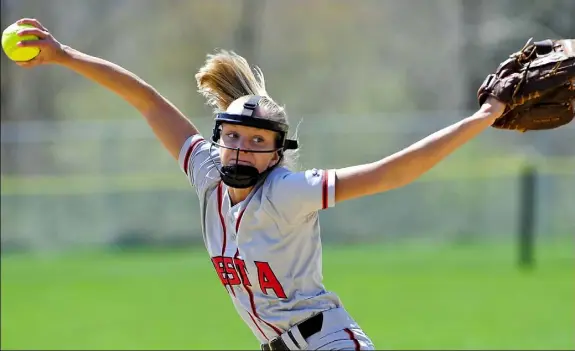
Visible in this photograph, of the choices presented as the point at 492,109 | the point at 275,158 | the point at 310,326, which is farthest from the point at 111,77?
the point at 492,109

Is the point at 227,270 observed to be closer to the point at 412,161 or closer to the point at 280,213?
the point at 280,213

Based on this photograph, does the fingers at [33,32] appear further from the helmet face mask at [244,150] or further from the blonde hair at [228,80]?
the helmet face mask at [244,150]

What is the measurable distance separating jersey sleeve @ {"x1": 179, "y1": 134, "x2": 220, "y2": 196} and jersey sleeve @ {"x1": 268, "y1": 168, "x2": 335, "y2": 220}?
1.58 feet

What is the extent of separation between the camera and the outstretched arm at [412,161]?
12.7ft

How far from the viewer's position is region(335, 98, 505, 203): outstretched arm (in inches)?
152

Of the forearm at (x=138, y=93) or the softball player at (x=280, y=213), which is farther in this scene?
the forearm at (x=138, y=93)

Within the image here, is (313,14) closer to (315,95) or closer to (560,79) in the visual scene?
(315,95)

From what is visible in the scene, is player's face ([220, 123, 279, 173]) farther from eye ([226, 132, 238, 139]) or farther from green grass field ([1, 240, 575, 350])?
green grass field ([1, 240, 575, 350])

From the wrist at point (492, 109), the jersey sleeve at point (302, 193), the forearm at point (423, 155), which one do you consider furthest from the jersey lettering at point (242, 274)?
the wrist at point (492, 109)

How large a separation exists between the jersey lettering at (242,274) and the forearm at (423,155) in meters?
0.59

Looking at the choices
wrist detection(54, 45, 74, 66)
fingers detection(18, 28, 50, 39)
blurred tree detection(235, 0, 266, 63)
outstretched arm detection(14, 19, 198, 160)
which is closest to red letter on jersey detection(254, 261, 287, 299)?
outstretched arm detection(14, 19, 198, 160)

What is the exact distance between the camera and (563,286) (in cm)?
1280

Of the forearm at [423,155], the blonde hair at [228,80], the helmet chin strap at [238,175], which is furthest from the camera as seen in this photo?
the blonde hair at [228,80]

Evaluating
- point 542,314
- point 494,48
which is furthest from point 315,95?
point 542,314
